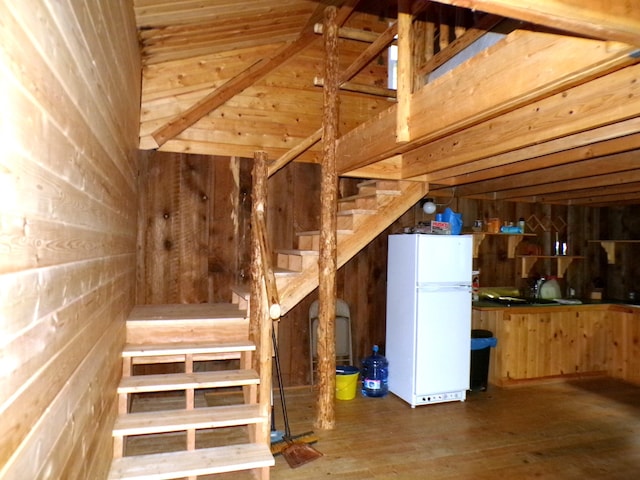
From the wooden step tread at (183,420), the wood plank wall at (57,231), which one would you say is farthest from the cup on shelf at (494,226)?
the wood plank wall at (57,231)

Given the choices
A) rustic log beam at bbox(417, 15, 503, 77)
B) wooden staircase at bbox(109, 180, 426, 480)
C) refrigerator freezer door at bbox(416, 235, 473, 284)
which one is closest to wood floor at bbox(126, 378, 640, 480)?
wooden staircase at bbox(109, 180, 426, 480)

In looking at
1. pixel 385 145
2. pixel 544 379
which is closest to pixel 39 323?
pixel 385 145

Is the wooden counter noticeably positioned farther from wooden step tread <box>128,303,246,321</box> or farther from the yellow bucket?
wooden step tread <box>128,303,246,321</box>

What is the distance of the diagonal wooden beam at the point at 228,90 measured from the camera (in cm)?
386

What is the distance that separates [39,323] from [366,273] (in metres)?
3.83

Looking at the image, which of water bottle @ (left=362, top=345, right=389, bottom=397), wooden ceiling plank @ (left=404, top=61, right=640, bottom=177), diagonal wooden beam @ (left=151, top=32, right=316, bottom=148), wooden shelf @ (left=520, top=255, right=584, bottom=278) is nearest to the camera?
wooden ceiling plank @ (left=404, top=61, right=640, bottom=177)

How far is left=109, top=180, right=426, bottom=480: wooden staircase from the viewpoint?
244cm

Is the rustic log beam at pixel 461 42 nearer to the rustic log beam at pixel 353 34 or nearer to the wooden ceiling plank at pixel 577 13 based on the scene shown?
the rustic log beam at pixel 353 34

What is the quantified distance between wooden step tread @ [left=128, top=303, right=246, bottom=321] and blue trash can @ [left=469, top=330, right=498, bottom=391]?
2.43m

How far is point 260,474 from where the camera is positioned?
2.63 m

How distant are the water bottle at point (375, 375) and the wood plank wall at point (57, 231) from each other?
8.30ft

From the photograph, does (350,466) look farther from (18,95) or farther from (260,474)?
(18,95)

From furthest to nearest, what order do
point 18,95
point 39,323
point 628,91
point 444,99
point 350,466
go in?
point 350,466
point 444,99
point 628,91
point 39,323
point 18,95

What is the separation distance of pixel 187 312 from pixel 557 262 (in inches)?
180
